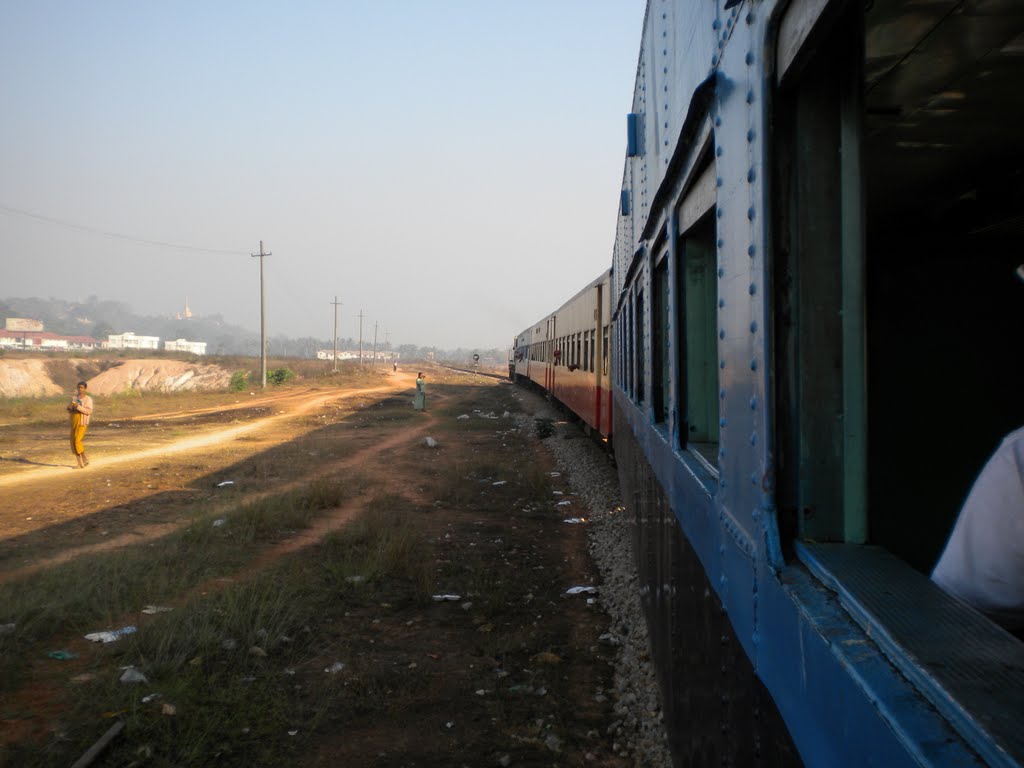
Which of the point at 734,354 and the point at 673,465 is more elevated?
the point at 734,354

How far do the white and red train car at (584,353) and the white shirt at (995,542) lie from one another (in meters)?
9.98

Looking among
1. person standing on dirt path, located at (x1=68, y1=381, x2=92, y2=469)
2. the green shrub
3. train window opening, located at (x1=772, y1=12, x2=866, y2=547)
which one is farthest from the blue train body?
the green shrub

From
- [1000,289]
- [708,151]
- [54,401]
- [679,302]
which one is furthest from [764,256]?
[54,401]

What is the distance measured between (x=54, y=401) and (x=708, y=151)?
33864 millimetres

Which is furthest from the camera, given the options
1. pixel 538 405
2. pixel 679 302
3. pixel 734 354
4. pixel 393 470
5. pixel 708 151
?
pixel 538 405

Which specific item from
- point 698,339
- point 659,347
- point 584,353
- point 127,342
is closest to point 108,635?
point 659,347

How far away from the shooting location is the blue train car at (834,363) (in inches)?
42.7

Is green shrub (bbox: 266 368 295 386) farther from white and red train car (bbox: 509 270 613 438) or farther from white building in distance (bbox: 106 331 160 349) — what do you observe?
white building in distance (bbox: 106 331 160 349)

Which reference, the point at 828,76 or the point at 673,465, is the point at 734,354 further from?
the point at 673,465

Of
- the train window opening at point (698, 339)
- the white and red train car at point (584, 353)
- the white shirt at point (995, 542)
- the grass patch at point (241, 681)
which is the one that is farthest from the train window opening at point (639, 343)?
the white and red train car at point (584, 353)

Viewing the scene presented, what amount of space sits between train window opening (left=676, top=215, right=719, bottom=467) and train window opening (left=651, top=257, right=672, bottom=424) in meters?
0.86

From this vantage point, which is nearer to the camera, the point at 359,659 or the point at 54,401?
the point at 359,659

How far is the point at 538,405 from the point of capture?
28766 millimetres

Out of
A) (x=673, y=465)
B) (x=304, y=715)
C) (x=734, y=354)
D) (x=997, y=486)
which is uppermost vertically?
(x=734, y=354)
